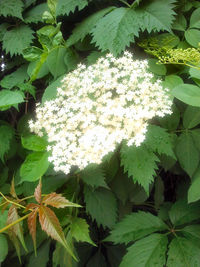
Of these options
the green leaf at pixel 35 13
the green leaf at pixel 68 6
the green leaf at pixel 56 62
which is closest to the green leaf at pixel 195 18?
the green leaf at pixel 68 6

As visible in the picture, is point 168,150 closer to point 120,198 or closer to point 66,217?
point 120,198

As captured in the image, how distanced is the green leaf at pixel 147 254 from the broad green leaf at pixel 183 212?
5.4 inches

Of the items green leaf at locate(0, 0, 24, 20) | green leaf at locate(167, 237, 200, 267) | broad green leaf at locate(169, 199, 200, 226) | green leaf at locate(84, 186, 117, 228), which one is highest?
green leaf at locate(0, 0, 24, 20)

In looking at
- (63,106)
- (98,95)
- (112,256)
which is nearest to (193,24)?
(98,95)

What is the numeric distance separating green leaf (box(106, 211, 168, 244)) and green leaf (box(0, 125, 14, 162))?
66cm

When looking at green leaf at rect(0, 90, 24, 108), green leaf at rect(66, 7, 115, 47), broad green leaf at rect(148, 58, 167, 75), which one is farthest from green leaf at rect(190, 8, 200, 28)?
green leaf at rect(0, 90, 24, 108)

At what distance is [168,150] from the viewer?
114 centimetres

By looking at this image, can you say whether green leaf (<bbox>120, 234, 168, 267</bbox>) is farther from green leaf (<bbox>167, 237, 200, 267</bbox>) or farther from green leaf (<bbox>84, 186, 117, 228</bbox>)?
green leaf (<bbox>84, 186, 117, 228</bbox>)

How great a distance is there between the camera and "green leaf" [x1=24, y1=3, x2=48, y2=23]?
1.56m

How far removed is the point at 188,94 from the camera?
109 centimetres

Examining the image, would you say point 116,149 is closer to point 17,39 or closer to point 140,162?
point 140,162

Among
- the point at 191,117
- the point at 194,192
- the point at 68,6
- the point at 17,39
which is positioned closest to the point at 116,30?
the point at 68,6

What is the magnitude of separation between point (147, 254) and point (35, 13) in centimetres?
136

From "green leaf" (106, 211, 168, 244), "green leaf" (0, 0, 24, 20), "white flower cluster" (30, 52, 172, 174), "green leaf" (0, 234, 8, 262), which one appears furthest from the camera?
"green leaf" (0, 0, 24, 20)
